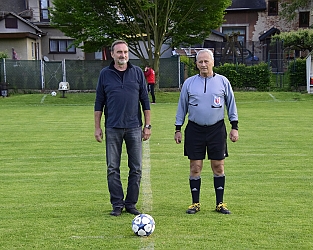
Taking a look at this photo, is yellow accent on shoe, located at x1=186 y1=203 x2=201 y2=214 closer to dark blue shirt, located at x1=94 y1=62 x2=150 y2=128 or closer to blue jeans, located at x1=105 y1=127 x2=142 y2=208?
blue jeans, located at x1=105 y1=127 x2=142 y2=208

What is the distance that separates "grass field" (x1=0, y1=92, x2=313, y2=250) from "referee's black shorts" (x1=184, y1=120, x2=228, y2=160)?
718 millimetres

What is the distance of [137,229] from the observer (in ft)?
18.5

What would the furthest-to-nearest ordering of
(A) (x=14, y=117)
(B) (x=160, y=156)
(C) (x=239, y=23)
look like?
(C) (x=239, y=23) → (A) (x=14, y=117) → (B) (x=160, y=156)

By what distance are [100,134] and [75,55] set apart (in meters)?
36.4

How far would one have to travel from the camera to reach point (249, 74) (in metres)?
30.5

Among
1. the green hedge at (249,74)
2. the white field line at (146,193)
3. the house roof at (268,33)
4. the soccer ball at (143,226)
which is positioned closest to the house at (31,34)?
the green hedge at (249,74)

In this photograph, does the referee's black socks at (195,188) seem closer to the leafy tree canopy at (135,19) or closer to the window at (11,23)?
the leafy tree canopy at (135,19)

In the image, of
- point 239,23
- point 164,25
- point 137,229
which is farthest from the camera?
point 239,23

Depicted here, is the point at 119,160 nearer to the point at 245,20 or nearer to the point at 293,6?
the point at 293,6

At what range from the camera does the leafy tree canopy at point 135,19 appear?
1082 inches

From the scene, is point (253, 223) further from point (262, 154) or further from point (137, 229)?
point (262, 154)

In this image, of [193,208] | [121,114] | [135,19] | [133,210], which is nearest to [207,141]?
[193,208]

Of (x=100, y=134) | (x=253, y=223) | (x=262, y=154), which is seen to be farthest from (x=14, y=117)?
(x=253, y=223)

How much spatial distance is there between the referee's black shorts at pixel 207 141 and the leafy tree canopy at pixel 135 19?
2090cm
